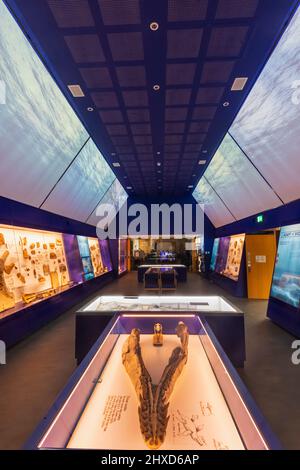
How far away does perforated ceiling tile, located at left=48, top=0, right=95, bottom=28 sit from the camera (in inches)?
108

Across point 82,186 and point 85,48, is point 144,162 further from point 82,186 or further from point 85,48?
point 85,48

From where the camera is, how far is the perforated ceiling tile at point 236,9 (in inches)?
110

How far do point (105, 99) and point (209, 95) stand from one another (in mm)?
2076

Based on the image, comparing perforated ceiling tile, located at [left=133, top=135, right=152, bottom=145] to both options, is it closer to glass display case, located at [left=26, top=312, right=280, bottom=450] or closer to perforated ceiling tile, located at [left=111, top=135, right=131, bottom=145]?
perforated ceiling tile, located at [left=111, top=135, right=131, bottom=145]

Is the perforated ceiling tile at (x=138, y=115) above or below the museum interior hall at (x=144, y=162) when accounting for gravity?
above

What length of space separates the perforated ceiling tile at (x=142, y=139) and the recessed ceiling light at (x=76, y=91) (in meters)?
2.04

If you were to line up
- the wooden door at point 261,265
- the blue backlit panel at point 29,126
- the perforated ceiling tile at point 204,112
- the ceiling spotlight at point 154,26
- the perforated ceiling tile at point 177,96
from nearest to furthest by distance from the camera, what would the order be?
the ceiling spotlight at point 154,26, the blue backlit panel at point 29,126, the perforated ceiling tile at point 177,96, the perforated ceiling tile at point 204,112, the wooden door at point 261,265

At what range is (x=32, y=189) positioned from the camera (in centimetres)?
533

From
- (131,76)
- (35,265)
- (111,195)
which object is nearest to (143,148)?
(131,76)

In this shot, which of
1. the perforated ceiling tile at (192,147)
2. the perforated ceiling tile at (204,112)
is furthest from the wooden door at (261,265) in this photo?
the perforated ceiling tile at (204,112)

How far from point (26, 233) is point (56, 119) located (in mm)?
2664

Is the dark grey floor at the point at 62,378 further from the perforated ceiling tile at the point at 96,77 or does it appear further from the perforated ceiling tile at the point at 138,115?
the perforated ceiling tile at the point at 138,115
